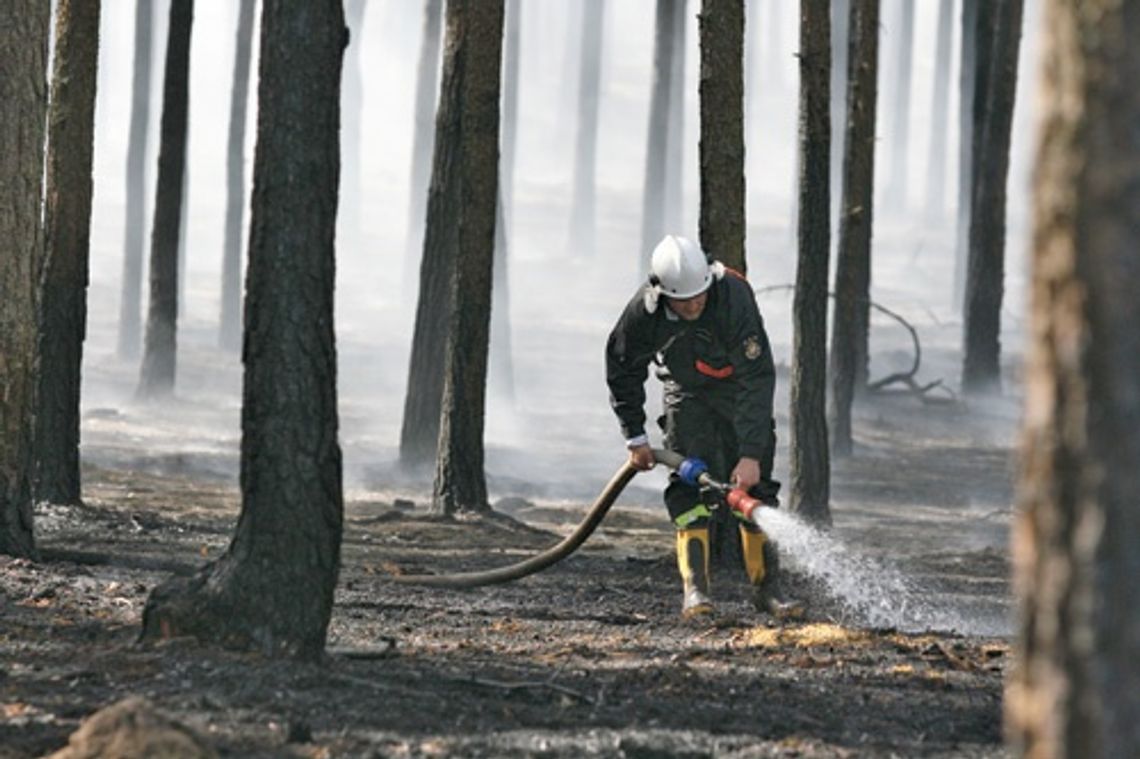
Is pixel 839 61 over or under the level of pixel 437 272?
over

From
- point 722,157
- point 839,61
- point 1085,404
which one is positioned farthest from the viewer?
point 839,61

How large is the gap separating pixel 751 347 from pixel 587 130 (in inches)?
2100

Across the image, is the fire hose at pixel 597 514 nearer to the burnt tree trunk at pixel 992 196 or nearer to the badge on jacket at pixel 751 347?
the badge on jacket at pixel 751 347

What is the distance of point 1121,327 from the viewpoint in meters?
3.62

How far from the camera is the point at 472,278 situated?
15156mm

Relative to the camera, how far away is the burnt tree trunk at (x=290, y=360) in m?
7.46

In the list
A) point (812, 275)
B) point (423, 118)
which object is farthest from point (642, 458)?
point (423, 118)

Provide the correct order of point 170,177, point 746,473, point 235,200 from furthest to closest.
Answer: point 235,200 → point 170,177 → point 746,473

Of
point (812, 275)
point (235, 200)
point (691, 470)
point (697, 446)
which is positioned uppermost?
point (235, 200)

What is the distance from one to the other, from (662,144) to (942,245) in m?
22.5

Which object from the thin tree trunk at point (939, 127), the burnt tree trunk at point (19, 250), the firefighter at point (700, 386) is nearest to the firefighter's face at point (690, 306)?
the firefighter at point (700, 386)

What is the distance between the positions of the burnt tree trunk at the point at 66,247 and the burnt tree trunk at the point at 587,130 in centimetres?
4719

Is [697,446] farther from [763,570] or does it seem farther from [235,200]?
[235,200]

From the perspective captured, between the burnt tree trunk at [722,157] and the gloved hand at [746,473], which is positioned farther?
the burnt tree trunk at [722,157]
